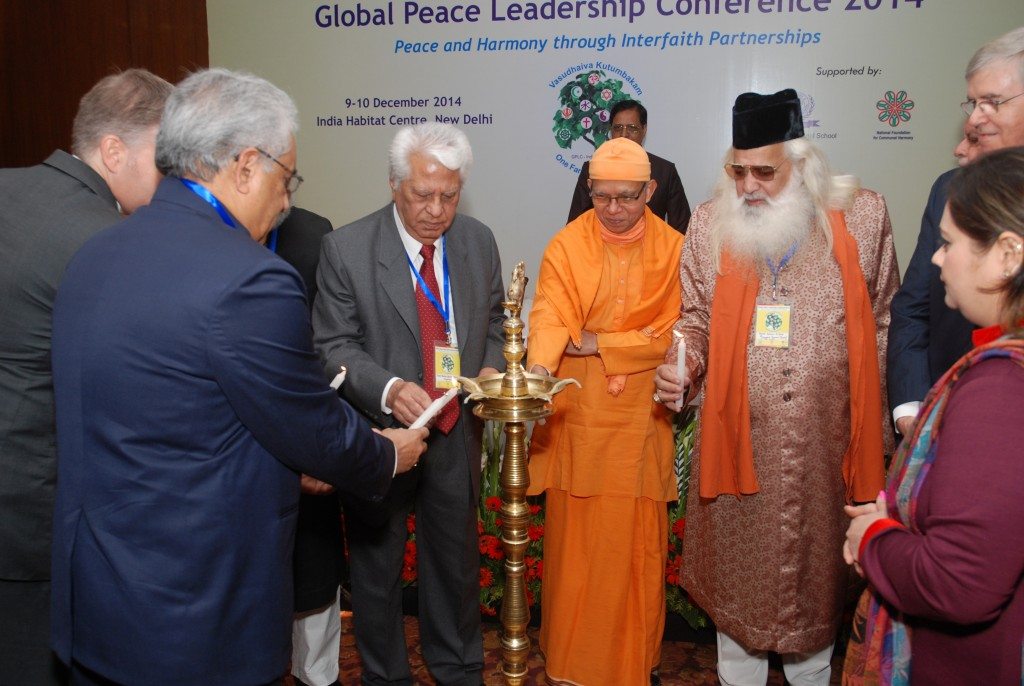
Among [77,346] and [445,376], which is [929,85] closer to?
[445,376]

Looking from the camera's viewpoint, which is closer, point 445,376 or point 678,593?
point 445,376

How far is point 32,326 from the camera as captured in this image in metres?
1.97

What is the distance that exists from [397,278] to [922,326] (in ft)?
5.44

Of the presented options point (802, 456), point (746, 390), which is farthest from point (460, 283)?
point (802, 456)

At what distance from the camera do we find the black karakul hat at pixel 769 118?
101 inches

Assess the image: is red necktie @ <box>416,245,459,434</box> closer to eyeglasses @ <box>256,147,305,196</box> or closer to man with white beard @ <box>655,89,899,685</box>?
man with white beard @ <box>655,89,899,685</box>

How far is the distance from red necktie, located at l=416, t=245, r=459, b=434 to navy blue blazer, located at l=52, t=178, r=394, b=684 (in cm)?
109

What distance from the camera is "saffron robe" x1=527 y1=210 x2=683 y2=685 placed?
2.93m

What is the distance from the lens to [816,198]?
8.66 ft

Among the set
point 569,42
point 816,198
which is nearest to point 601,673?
point 816,198

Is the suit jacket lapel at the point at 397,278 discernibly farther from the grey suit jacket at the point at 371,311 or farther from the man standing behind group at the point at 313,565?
the man standing behind group at the point at 313,565

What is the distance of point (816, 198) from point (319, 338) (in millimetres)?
1692

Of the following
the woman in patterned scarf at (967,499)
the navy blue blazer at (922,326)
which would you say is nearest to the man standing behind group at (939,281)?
the navy blue blazer at (922,326)

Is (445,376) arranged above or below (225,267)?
below
